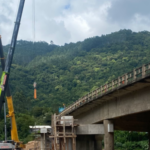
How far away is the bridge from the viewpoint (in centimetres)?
2466

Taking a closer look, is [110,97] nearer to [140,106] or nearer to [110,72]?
[140,106]

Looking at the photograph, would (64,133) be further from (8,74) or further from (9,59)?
(9,59)

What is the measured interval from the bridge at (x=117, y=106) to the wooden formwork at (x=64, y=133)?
3473 mm

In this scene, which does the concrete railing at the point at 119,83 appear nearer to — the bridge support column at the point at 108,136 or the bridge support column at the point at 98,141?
the bridge support column at the point at 108,136

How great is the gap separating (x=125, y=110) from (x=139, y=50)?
162 meters

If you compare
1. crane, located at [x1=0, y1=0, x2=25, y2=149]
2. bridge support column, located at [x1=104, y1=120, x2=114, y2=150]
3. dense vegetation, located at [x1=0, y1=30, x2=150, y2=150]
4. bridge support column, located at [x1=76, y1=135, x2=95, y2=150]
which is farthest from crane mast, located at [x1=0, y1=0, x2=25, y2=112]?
dense vegetation, located at [x1=0, y1=30, x2=150, y2=150]

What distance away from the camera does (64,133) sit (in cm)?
3062

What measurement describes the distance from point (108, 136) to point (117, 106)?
3.99 m

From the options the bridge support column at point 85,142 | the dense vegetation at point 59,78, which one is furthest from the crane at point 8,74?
the dense vegetation at point 59,78

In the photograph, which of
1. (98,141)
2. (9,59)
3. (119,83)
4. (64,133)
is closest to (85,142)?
(98,141)

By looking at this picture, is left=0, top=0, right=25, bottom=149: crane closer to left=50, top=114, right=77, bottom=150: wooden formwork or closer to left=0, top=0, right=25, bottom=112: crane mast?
left=0, top=0, right=25, bottom=112: crane mast

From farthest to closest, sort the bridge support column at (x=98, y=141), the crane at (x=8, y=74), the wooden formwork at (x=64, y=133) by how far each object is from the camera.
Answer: the bridge support column at (x=98, y=141) → the crane at (x=8, y=74) → the wooden formwork at (x=64, y=133)

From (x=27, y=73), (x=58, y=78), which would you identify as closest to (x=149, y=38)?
(x=58, y=78)

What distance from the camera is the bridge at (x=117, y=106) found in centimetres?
2466
